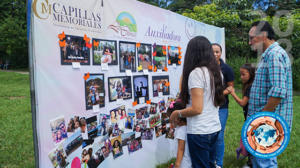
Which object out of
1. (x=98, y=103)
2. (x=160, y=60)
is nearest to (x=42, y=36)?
(x=98, y=103)

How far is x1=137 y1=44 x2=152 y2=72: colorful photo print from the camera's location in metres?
2.83

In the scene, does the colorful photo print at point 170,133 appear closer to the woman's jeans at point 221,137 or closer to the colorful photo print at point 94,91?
the woman's jeans at point 221,137

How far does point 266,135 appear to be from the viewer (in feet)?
6.58

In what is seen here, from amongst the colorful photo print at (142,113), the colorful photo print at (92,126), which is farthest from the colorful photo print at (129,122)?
the colorful photo print at (92,126)

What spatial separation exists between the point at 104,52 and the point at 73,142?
92 centimetres

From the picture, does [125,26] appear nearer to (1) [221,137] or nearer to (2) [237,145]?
(1) [221,137]

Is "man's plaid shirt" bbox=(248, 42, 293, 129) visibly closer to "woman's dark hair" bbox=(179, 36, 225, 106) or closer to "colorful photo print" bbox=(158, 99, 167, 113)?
"woman's dark hair" bbox=(179, 36, 225, 106)

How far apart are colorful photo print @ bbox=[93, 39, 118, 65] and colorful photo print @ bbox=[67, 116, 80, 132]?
1.84 feet

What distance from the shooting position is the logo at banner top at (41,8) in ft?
5.77

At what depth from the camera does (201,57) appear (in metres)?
1.92

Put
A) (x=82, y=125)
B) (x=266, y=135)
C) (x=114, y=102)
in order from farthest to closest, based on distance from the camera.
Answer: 1. (x=114, y=102)
2. (x=82, y=125)
3. (x=266, y=135)

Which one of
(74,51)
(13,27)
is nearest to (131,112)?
(74,51)

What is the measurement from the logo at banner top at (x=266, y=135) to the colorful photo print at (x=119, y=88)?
4.24ft

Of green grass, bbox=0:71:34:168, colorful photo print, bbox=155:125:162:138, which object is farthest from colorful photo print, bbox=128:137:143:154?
green grass, bbox=0:71:34:168
